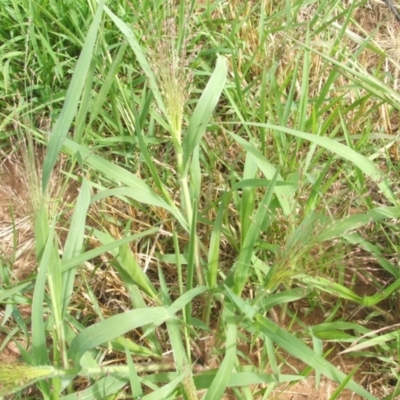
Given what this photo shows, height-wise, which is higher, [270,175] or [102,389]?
[270,175]

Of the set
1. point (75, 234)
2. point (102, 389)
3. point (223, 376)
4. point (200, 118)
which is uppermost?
point (200, 118)

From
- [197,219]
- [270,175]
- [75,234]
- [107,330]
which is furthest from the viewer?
[197,219]

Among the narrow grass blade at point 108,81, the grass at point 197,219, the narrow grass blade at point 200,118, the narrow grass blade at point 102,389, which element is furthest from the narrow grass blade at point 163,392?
the narrow grass blade at point 108,81

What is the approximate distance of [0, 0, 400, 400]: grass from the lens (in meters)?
1.03

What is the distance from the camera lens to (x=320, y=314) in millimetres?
1401

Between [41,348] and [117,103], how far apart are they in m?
0.71

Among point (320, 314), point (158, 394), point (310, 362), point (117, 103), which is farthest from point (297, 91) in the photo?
point (158, 394)

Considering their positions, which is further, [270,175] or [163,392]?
[270,175]

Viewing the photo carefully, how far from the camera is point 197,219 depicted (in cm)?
135

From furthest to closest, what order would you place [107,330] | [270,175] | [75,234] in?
1. [270,175]
2. [75,234]
3. [107,330]

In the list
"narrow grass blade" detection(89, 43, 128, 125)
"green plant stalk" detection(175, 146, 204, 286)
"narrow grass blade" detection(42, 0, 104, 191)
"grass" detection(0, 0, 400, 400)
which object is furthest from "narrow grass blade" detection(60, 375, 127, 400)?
"narrow grass blade" detection(89, 43, 128, 125)

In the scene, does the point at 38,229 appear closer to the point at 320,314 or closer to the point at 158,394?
the point at 158,394

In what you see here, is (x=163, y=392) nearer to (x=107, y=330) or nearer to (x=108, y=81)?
(x=107, y=330)

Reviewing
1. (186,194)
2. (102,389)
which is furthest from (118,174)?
(102,389)
